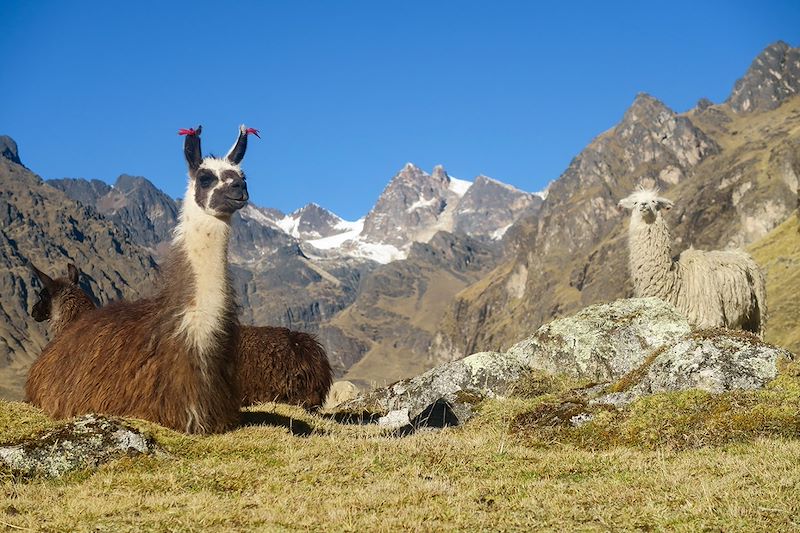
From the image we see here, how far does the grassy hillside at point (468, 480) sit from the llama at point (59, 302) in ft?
19.4

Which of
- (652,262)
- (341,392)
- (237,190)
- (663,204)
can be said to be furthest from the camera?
(341,392)

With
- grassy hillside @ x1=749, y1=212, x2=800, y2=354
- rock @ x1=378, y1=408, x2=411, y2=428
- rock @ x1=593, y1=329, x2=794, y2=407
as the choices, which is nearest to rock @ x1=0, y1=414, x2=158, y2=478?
rock @ x1=378, y1=408, x2=411, y2=428

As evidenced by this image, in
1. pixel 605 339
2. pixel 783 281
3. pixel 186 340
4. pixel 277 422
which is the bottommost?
pixel 277 422

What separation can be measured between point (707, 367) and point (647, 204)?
1115cm

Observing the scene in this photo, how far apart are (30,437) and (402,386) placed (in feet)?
39.5

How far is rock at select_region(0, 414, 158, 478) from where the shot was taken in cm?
945

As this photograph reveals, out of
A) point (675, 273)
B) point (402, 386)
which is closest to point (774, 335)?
point (675, 273)

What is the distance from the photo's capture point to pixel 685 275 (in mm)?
23031

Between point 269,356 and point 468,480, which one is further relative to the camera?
point 269,356

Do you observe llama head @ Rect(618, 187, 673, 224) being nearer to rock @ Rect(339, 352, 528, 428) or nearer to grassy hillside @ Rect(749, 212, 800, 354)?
rock @ Rect(339, 352, 528, 428)

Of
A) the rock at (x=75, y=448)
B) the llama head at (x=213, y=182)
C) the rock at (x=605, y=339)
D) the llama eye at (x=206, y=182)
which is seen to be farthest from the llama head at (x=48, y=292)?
the rock at (x=605, y=339)

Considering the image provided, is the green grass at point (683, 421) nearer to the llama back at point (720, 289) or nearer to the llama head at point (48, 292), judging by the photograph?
the llama back at point (720, 289)

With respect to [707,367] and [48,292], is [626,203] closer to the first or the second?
[707,367]

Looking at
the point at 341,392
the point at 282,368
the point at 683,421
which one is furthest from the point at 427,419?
the point at 341,392
